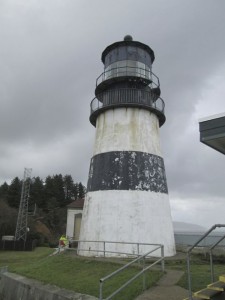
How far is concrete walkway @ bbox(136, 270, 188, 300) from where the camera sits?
7992 mm

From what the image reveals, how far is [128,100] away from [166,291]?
10.1 m

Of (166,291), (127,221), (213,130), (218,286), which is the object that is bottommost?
(166,291)

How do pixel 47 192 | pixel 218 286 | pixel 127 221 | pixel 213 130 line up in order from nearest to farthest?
pixel 218 286, pixel 213 130, pixel 127 221, pixel 47 192

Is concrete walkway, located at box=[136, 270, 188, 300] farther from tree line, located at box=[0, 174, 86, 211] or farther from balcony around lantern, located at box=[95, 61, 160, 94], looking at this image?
tree line, located at box=[0, 174, 86, 211]

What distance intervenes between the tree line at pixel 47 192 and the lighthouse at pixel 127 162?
5239cm

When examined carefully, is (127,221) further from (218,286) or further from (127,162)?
(218,286)

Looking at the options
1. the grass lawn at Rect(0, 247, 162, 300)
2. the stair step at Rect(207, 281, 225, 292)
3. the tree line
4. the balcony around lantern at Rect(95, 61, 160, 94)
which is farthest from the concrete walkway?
the tree line

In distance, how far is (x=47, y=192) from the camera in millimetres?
73938

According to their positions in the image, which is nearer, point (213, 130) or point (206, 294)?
point (206, 294)

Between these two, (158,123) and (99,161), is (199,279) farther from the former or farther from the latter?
(158,123)

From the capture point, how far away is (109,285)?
9.30 meters

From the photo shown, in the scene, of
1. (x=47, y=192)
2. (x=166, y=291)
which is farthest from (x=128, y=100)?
(x=47, y=192)

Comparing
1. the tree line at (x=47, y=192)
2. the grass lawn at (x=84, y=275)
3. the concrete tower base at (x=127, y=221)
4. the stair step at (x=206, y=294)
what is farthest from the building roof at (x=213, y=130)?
the tree line at (x=47, y=192)

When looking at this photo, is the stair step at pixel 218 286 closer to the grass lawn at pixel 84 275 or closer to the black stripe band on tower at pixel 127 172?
the grass lawn at pixel 84 275
